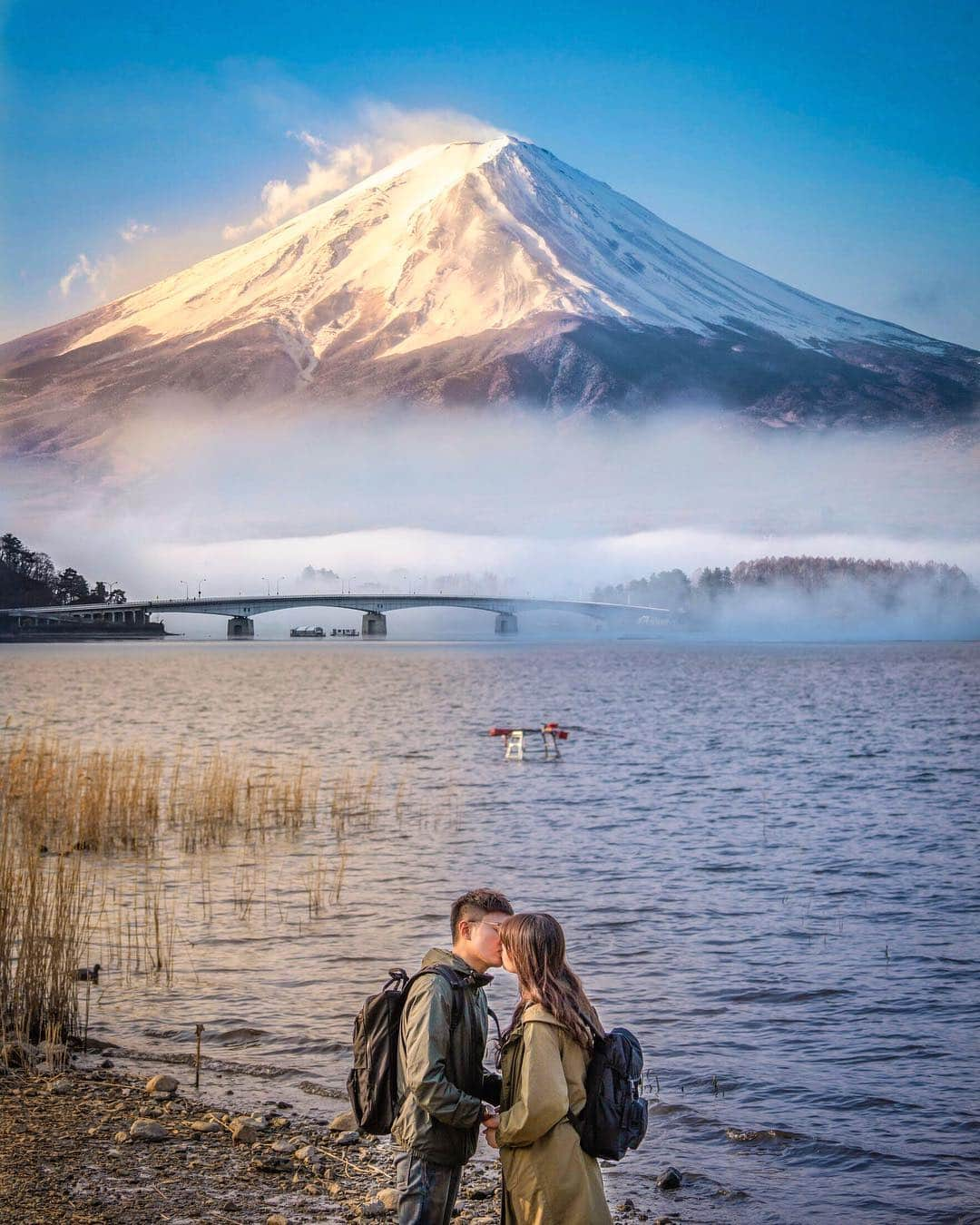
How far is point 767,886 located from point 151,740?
29.9 m

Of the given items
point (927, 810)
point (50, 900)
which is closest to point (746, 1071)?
point (50, 900)

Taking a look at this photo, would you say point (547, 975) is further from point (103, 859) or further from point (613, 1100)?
point (103, 859)

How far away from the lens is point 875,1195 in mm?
8844

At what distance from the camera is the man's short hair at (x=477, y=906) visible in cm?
576

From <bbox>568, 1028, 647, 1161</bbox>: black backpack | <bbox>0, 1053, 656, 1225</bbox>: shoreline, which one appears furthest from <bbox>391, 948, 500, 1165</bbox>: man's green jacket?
<bbox>0, 1053, 656, 1225</bbox>: shoreline

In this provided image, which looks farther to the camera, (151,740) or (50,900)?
(151,740)

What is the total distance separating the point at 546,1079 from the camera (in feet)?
17.3

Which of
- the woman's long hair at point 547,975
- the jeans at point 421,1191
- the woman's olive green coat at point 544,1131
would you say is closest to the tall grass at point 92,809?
the jeans at point 421,1191

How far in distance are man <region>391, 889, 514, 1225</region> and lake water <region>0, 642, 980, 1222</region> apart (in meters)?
3.29

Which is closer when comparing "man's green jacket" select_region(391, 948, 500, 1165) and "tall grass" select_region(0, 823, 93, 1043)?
"man's green jacket" select_region(391, 948, 500, 1165)

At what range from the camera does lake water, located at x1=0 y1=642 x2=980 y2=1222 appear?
9.71m

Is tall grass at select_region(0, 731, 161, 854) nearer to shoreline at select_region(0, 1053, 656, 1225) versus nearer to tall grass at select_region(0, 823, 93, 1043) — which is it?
tall grass at select_region(0, 823, 93, 1043)

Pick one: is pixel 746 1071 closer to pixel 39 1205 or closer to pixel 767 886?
pixel 39 1205

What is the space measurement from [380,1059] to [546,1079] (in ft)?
2.55
